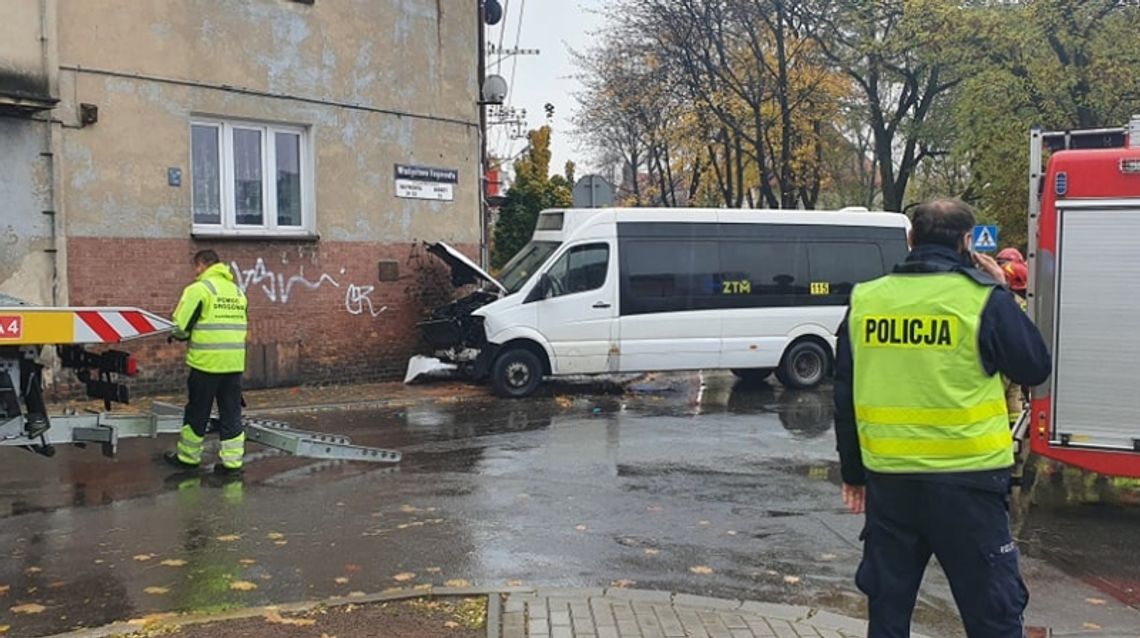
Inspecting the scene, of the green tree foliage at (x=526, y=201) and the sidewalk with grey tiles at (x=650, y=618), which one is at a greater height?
the green tree foliage at (x=526, y=201)

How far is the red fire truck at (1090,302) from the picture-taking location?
7055 millimetres

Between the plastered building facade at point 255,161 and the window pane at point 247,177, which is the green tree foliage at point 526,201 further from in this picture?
the window pane at point 247,177

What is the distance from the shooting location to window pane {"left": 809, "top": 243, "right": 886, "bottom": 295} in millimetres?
14891

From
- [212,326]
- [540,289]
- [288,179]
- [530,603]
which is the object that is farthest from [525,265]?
[530,603]

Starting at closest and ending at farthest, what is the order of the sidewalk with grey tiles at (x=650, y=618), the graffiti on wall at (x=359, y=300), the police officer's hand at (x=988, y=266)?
the police officer's hand at (x=988, y=266) < the sidewalk with grey tiles at (x=650, y=618) < the graffiti on wall at (x=359, y=300)

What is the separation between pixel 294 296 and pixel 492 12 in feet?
24.1

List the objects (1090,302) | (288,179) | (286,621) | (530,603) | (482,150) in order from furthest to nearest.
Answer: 1. (482,150)
2. (288,179)
3. (1090,302)
4. (530,603)
5. (286,621)

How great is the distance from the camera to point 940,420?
11.9 feet

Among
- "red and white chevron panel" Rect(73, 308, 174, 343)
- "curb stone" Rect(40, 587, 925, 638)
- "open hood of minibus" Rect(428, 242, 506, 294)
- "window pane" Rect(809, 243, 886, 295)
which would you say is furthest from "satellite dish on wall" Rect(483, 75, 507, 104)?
"curb stone" Rect(40, 587, 925, 638)

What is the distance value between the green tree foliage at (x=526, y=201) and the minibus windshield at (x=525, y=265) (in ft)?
33.6

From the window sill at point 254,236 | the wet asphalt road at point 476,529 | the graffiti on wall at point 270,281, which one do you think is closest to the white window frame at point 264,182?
the window sill at point 254,236

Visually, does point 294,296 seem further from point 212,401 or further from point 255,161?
point 212,401

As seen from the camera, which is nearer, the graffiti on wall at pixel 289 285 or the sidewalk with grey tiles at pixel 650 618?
the sidewalk with grey tiles at pixel 650 618

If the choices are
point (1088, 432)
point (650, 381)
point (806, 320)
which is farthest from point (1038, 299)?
point (650, 381)
